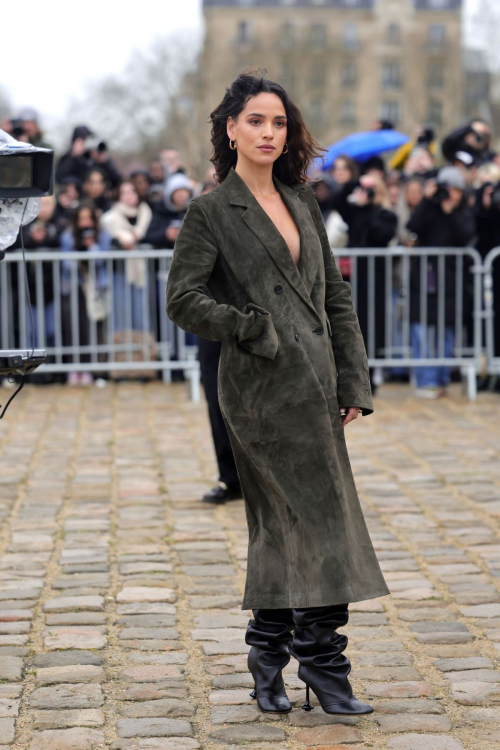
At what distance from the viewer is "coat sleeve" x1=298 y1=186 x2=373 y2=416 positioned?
4250 millimetres

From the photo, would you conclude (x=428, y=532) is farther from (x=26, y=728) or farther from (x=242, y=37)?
(x=242, y=37)

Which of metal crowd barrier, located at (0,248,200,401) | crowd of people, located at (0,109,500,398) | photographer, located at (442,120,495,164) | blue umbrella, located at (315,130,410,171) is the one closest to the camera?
crowd of people, located at (0,109,500,398)

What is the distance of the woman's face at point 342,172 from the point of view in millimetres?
12008

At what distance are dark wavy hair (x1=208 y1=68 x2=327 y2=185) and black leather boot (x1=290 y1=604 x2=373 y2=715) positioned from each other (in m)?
1.48

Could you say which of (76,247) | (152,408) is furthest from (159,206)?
(152,408)

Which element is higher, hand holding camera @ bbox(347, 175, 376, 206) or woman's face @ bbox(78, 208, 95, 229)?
hand holding camera @ bbox(347, 175, 376, 206)

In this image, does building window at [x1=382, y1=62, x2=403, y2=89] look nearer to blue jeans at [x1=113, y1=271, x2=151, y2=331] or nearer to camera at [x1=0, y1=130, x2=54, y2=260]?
blue jeans at [x1=113, y1=271, x2=151, y2=331]

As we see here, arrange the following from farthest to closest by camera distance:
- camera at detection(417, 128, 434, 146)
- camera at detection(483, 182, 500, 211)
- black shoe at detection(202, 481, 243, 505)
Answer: camera at detection(417, 128, 434, 146)
camera at detection(483, 182, 500, 211)
black shoe at detection(202, 481, 243, 505)

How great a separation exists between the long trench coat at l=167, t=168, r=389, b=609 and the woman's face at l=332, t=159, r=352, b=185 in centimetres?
788

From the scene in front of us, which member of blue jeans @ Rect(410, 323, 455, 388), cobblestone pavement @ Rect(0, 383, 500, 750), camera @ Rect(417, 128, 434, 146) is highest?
camera @ Rect(417, 128, 434, 146)

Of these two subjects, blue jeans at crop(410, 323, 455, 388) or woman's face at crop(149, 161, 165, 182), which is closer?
blue jeans at crop(410, 323, 455, 388)

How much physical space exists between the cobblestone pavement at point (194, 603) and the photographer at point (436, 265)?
2.25 meters

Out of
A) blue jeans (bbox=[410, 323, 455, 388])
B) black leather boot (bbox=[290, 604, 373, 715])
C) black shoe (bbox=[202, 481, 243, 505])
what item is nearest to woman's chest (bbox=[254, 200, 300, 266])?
black leather boot (bbox=[290, 604, 373, 715])

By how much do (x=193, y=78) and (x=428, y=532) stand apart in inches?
2020
